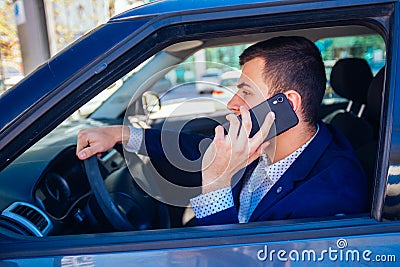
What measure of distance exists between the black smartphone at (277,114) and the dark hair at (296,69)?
0.09m

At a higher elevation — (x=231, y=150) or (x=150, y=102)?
(x=231, y=150)

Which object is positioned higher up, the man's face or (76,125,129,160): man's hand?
the man's face

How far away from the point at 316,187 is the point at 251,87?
39 cm

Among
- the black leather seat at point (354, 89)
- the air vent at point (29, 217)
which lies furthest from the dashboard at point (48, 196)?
the black leather seat at point (354, 89)

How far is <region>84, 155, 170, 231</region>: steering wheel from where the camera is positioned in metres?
1.38

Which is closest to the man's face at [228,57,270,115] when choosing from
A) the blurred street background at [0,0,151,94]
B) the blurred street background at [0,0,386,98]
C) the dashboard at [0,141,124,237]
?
the blurred street background at [0,0,386,98]

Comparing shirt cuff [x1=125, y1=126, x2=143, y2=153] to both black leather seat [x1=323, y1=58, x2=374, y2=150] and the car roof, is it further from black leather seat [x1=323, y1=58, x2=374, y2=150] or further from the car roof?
black leather seat [x1=323, y1=58, x2=374, y2=150]

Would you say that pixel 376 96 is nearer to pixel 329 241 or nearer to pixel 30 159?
pixel 329 241

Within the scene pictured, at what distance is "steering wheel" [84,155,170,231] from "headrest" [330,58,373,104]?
1.51 meters

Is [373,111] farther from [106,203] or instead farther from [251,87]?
[106,203]

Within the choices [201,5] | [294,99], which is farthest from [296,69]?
[201,5]

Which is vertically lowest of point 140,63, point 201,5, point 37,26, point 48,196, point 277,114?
point 48,196

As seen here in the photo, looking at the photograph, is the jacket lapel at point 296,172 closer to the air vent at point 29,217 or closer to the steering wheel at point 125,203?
the steering wheel at point 125,203

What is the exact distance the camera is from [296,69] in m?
1.46
